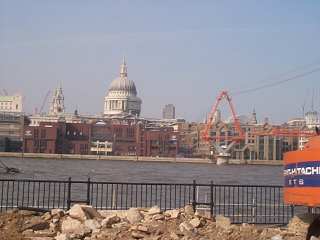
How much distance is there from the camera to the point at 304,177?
338 inches

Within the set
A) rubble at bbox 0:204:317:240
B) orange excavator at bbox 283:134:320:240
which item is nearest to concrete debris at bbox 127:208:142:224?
rubble at bbox 0:204:317:240

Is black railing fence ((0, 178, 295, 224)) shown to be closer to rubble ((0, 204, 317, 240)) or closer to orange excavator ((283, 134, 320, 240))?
rubble ((0, 204, 317, 240))

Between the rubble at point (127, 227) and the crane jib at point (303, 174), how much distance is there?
1.26 metres

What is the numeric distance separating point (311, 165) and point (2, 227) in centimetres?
545

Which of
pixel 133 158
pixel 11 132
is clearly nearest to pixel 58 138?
pixel 11 132

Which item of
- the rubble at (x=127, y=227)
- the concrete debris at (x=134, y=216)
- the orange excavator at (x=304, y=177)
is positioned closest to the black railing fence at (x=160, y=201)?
the rubble at (x=127, y=227)

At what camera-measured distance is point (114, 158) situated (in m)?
155

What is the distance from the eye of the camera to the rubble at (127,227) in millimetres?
9734

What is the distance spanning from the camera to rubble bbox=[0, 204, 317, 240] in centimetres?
973

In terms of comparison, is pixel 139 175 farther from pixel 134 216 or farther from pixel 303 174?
pixel 303 174

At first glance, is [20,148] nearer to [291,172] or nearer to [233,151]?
[233,151]

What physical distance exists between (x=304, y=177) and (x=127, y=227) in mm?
3398

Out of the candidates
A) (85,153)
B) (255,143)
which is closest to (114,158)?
(85,153)

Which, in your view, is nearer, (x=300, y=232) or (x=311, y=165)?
(x=311, y=165)
